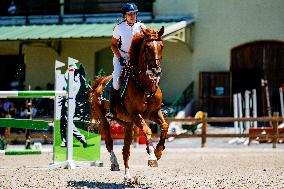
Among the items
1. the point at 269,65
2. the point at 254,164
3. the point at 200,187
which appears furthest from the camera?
Answer: the point at 269,65

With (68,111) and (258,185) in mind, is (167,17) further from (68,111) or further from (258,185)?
(258,185)

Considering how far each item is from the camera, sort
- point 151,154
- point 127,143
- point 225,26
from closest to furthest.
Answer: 1. point 151,154
2. point 127,143
3. point 225,26

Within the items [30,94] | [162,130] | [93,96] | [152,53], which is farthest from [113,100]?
[30,94]

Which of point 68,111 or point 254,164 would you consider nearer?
point 68,111

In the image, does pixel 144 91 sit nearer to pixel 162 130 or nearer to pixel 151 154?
pixel 162 130

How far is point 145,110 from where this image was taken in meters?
9.20

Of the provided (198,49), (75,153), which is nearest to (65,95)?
(75,153)

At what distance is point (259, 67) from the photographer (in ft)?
88.0

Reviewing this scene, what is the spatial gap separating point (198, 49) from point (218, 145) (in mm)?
7248

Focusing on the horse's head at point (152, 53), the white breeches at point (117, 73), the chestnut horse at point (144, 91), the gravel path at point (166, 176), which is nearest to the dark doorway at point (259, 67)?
the gravel path at point (166, 176)

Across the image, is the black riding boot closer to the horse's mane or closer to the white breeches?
the white breeches

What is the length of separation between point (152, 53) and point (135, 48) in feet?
2.12

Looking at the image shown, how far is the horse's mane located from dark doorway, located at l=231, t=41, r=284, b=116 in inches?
705

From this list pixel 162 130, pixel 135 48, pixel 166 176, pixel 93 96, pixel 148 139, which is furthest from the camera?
pixel 93 96
